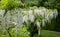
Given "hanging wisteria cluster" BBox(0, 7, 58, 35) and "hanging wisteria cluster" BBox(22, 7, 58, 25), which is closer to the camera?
"hanging wisteria cluster" BBox(0, 7, 58, 35)

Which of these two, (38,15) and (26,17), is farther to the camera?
(38,15)

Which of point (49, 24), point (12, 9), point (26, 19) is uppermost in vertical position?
point (12, 9)

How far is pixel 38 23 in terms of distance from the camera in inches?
283

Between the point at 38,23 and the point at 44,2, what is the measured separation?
2258 millimetres

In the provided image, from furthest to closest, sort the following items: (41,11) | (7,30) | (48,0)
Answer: (48,0) < (41,11) < (7,30)

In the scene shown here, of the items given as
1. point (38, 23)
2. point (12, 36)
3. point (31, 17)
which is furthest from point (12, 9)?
point (38, 23)

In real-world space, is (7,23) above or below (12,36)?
above

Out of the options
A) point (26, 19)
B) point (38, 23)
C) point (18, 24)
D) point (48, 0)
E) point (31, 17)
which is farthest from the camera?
point (48, 0)

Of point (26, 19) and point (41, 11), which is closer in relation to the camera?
point (26, 19)

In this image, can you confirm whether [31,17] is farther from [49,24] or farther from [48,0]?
[48,0]

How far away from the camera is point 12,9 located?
3553mm

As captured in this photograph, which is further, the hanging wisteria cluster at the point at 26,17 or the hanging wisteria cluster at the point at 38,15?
the hanging wisteria cluster at the point at 38,15

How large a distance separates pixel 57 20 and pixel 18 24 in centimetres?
572

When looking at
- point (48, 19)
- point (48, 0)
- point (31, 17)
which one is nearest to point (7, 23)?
point (31, 17)
